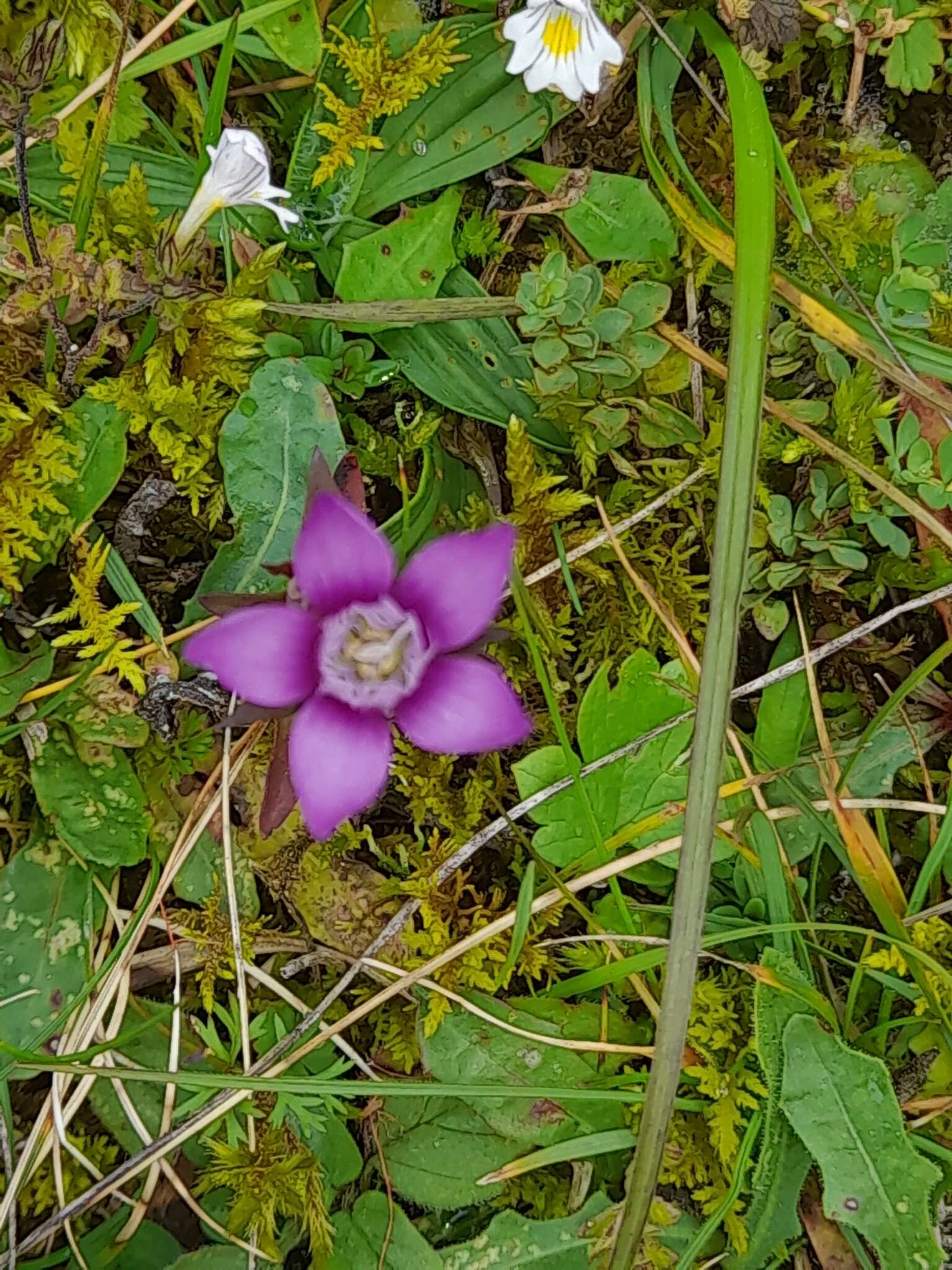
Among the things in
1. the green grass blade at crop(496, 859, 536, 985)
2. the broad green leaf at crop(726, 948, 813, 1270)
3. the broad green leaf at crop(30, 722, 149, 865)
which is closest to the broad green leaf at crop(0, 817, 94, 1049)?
the broad green leaf at crop(30, 722, 149, 865)

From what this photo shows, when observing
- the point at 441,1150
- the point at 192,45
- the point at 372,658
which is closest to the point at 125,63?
the point at 192,45

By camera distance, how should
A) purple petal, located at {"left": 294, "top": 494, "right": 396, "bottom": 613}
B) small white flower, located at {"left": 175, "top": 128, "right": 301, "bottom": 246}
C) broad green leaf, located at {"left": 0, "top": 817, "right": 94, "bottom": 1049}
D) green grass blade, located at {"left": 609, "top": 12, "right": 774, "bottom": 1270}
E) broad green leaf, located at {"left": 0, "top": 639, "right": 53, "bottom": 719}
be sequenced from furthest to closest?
1. broad green leaf, located at {"left": 0, "top": 817, "right": 94, "bottom": 1049}
2. broad green leaf, located at {"left": 0, "top": 639, "right": 53, "bottom": 719}
3. small white flower, located at {"left": 175, "top": 128, "right": 301, "bottom": 246}
4. green grass blade, located at {"left": 609, "top": 12, "right": 774, "bottom": 1270}
5. purple petal, located at {"left": 294, "top": 494, "right": 396, "bottom": 613}

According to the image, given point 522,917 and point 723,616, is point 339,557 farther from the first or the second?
point 522,917

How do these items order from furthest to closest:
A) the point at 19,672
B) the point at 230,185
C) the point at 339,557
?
the point at 19,672 < the point at 230,185 < the point at 339,557

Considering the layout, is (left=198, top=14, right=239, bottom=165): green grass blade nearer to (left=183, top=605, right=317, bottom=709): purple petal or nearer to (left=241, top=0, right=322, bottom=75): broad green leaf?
(left=241, top=0, right=322, bottom=75): broad green leaf

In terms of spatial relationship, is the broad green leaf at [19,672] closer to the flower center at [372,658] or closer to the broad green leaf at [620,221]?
the flower center at [372,658]

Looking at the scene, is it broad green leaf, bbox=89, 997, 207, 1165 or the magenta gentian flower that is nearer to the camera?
the magenta gentian flower

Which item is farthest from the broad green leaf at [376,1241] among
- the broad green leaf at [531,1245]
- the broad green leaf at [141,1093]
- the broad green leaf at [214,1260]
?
the broad green leaf at [141,1093]
